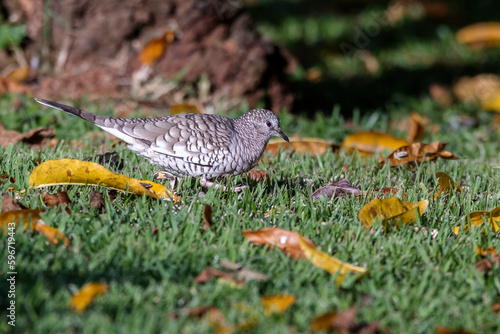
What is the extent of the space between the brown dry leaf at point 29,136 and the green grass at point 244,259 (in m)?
0.60

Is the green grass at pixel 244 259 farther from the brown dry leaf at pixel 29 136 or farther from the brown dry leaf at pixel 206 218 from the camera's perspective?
the brown dry leaf at pixel 29 136

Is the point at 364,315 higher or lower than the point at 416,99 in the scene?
higher

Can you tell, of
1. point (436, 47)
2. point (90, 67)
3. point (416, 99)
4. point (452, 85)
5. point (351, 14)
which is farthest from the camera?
point (351, 14)

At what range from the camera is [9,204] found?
371 cm

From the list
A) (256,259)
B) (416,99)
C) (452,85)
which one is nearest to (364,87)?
(416,99)

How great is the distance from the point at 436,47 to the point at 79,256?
9.47 m

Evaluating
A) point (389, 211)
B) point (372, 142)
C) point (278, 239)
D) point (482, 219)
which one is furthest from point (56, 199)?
point (372, 142)

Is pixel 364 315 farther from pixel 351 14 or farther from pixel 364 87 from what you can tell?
pixel 351 14

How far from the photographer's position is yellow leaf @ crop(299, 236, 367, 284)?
10.9 feet

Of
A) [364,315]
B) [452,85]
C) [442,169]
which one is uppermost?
[364,315]

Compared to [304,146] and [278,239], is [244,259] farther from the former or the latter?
[304,146]

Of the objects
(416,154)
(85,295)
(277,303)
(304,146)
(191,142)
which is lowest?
(304,146)

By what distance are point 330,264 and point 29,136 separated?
11.0 feet

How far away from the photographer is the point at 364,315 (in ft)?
9.76
